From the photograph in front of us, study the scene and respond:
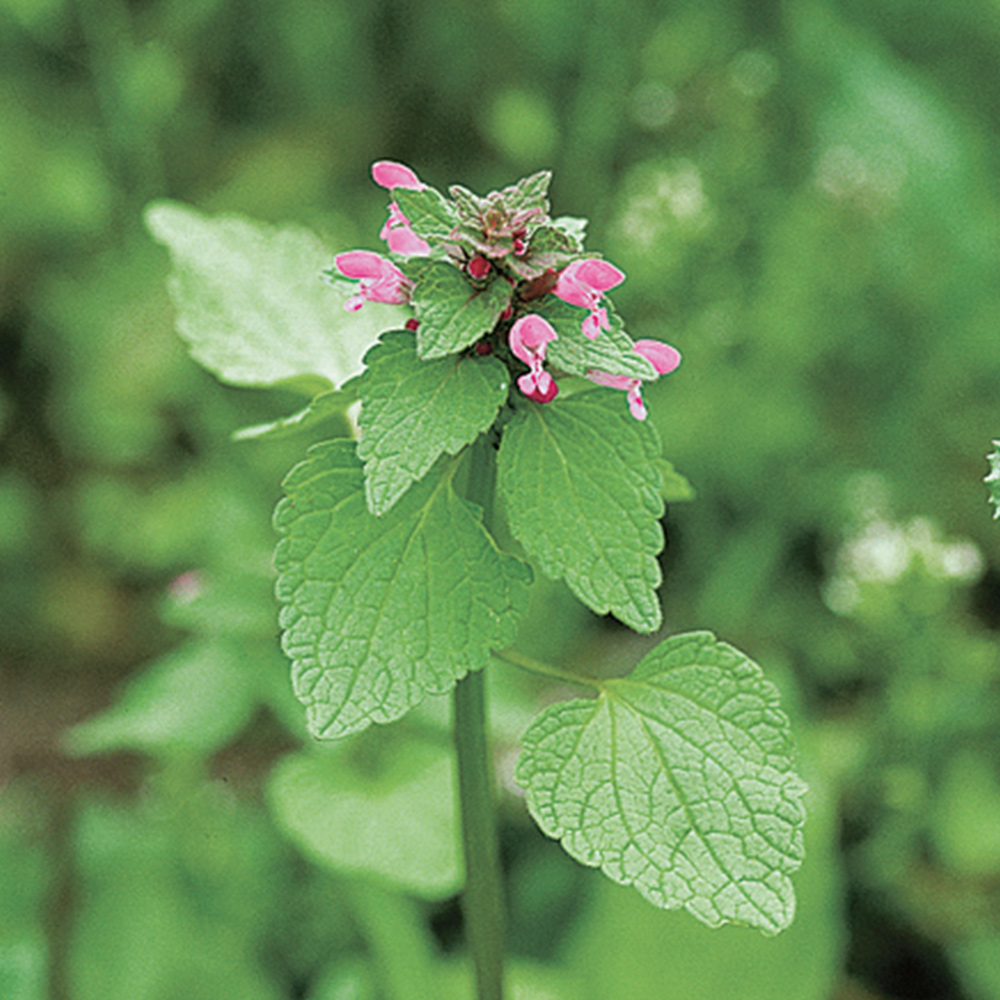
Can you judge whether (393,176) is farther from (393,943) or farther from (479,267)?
(393,943)

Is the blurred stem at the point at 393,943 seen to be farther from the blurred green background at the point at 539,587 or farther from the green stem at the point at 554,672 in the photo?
the green stem at the point at 554,672

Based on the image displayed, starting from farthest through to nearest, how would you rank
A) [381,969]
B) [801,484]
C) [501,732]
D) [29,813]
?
[801,484], [29,813], [501,732], [381,969]

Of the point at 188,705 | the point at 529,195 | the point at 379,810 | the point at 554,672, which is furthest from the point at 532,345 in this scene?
the point at 188,705

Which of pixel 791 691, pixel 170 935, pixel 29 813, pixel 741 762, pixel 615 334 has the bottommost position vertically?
pixel 29 813

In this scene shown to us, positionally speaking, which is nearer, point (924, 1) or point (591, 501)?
point (591, 501)

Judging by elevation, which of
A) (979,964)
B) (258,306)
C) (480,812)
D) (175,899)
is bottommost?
(175,899)

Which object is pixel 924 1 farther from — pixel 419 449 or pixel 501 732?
pixel 419 449

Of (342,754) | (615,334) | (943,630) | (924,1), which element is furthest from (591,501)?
(924,1)
